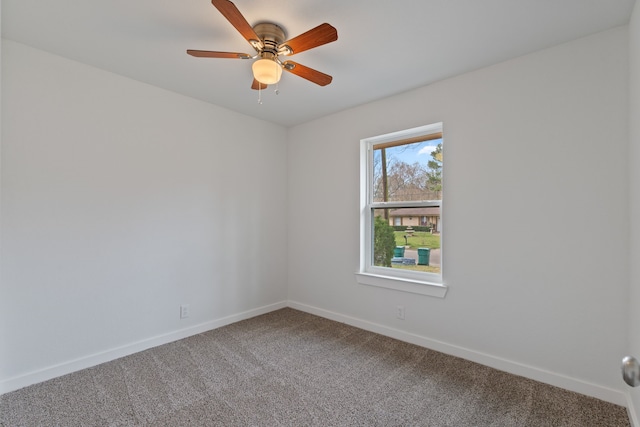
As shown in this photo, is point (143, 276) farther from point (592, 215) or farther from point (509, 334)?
point (592, 215)

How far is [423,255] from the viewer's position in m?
2.92

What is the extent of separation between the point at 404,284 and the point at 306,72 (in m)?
2.07

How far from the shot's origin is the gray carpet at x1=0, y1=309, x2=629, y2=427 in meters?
1.78

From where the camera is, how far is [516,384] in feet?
6.94

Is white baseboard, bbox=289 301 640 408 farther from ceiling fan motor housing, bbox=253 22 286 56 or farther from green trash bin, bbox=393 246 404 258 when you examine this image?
ceiling fan motor housing, bbox=253 22 286 56

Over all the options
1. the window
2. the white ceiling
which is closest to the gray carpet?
the window

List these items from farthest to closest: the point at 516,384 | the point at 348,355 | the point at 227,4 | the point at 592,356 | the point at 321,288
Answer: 1. the point at 321,288
2. the point at 348,355
3. the point at 516,384
4. the point at 592,356
5. the point at 227,4

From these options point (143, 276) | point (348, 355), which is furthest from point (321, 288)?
point (143, 276)

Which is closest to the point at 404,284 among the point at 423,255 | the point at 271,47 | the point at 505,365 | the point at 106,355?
the point at 423,255

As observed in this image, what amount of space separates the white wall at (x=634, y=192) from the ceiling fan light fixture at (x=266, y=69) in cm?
203

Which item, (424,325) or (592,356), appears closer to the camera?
(592,356)

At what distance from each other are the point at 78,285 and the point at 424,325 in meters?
2.94

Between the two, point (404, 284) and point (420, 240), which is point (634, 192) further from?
point (404, 284)

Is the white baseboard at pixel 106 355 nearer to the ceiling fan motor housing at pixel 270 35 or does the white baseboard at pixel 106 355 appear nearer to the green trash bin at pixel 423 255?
the green trash bin at pixel 423 255
